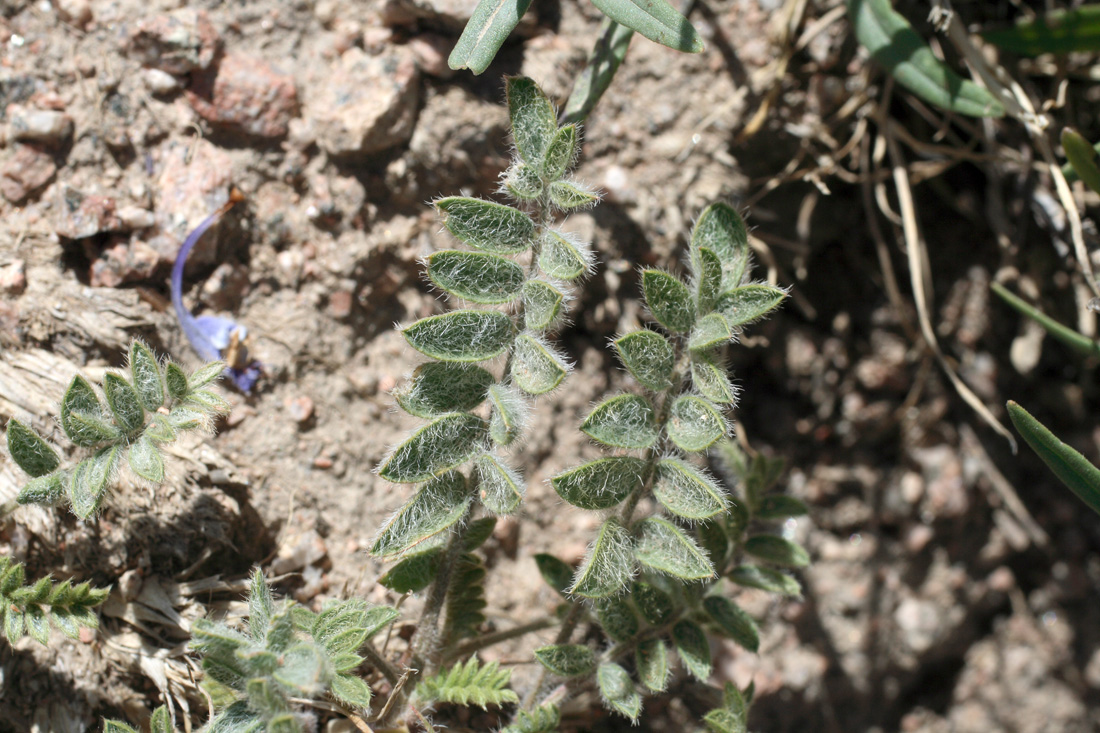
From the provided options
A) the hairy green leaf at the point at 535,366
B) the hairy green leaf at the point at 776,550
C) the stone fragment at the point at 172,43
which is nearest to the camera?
the hairy green leaf at the point at 535,366

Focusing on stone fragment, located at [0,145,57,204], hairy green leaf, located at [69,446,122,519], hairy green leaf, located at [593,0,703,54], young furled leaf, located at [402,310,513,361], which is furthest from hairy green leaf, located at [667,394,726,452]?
stone fragment, located at [0,145,57,204]

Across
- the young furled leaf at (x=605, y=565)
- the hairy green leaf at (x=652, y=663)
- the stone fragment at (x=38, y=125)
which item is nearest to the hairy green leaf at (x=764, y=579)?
the hairy green leaf at (x=652, y=663)

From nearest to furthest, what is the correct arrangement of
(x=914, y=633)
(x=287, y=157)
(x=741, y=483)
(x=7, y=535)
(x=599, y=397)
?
(x=7, y=535), (x=741, y=483), (x=287, y=157), (x=599, y=397), (x=914, y=633)

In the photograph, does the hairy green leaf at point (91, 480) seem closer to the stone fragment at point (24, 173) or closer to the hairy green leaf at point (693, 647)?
the stone fragment at point (24, 173)

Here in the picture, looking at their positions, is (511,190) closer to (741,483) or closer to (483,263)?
(483,263)

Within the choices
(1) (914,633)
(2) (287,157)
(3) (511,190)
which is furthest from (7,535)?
(1) (914,633)

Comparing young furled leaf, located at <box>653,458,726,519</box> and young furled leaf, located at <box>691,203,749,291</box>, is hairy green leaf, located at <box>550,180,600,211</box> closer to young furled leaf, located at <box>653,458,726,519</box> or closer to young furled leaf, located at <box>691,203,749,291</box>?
young furled leaf, located at <box>691,203,749,291</box>
